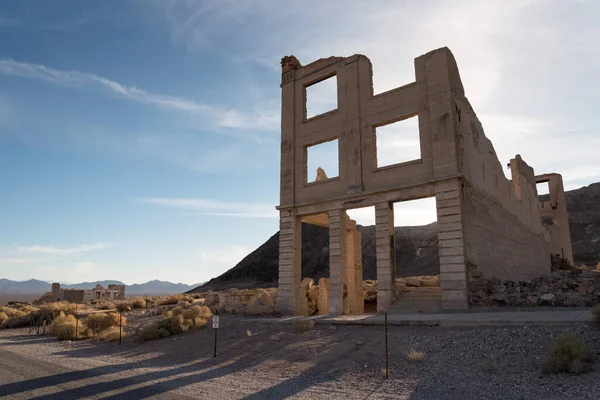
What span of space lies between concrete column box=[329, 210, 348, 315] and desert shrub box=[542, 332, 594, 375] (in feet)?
36.7

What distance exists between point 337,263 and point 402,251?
49.6m

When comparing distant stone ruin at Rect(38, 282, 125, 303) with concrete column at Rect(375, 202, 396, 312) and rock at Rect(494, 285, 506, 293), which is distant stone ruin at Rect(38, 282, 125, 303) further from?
rock at Rect(494, 285, 506, 293)

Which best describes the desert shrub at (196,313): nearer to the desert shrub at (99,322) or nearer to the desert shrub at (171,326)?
the desert shrub at (171,326)

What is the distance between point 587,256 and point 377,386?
57202 millimetres

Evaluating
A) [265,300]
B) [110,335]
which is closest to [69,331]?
[110,335]

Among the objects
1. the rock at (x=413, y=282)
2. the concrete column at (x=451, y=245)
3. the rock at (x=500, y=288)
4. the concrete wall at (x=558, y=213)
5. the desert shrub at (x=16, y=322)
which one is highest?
the concrete wall at (x=558, y=213)

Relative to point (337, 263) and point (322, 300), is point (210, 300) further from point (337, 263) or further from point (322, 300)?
point (337, 263)

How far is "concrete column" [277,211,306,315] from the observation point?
2020cm

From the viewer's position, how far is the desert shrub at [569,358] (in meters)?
7.36

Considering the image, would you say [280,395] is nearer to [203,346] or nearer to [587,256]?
[203,346]

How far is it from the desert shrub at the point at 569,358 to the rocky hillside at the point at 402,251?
46.1m

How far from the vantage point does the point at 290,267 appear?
806 inches

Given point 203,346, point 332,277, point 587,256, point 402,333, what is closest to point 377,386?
point 402,333

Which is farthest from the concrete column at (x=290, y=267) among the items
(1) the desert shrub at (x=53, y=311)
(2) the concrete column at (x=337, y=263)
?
(1) the desert shrub at (x=53, y=311)
